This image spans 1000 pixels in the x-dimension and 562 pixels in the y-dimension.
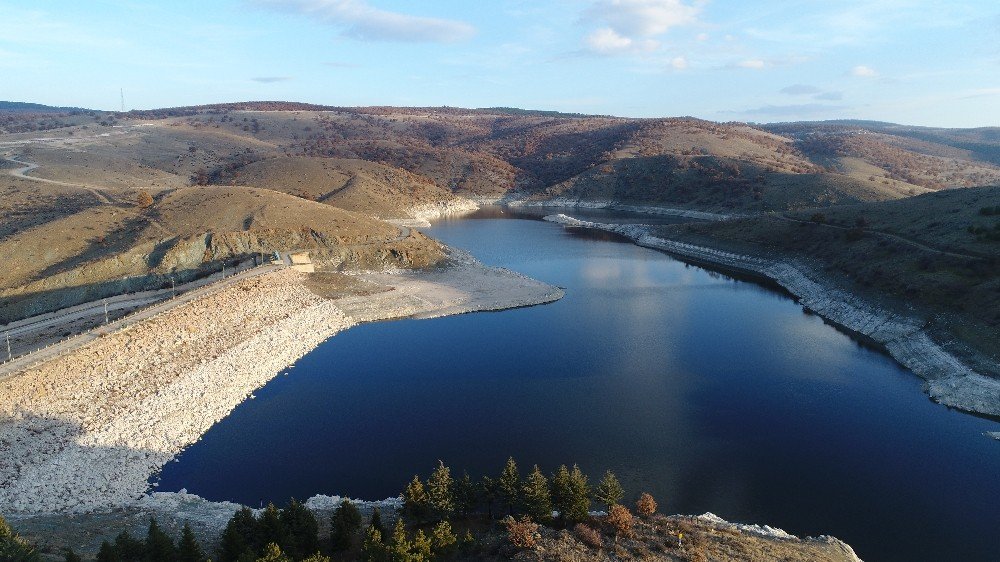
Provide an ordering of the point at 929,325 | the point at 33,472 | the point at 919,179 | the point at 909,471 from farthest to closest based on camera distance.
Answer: the point at 919,179 → the point at 929,325 → the point at 909,471 → the point at 33,472

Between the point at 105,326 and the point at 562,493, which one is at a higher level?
the point at 105,326

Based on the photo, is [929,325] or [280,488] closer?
[280,488]

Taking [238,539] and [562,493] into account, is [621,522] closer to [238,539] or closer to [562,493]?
[562,493]

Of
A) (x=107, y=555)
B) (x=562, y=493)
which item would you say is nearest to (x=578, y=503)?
(x=562, y=493)

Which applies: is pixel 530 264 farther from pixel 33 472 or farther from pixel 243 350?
pixel 33 472

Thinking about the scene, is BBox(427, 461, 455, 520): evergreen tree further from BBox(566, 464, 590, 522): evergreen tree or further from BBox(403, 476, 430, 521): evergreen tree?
BBox(566, 464, 590, 522): evergreen tree

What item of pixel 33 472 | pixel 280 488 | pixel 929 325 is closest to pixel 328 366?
pixel 280 488

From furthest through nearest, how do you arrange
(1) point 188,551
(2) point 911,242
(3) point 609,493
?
(2) point 911,242, (3) point 609,493, (1) point 188,551
